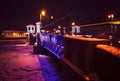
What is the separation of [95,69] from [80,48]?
1036 millimetres

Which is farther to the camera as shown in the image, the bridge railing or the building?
the building

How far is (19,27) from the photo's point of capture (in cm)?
7806

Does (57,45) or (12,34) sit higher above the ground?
(12,34)

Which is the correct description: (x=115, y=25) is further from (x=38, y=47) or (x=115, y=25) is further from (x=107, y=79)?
(x=107, y=79)

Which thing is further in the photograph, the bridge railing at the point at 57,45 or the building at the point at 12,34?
the building at the point at 12,34

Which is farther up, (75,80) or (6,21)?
(6,21)

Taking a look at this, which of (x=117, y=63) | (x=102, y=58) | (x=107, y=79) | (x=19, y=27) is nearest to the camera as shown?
(x=117, y=63)

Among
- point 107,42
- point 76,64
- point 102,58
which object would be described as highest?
point 107,42

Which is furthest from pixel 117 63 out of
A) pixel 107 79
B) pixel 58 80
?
pixel 58 80

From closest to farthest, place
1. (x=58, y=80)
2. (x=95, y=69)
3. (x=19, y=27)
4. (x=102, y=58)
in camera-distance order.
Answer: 1. (x=102, y=58)
2. (x=95, y=69)
3. (x=58, y=80)
4. (x=19, y=27)

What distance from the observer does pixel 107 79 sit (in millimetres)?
4723

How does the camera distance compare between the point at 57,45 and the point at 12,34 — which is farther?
the point at 12,34

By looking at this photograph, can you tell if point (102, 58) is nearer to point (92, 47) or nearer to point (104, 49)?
point (104, 49)

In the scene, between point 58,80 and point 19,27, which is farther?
point 19,27
